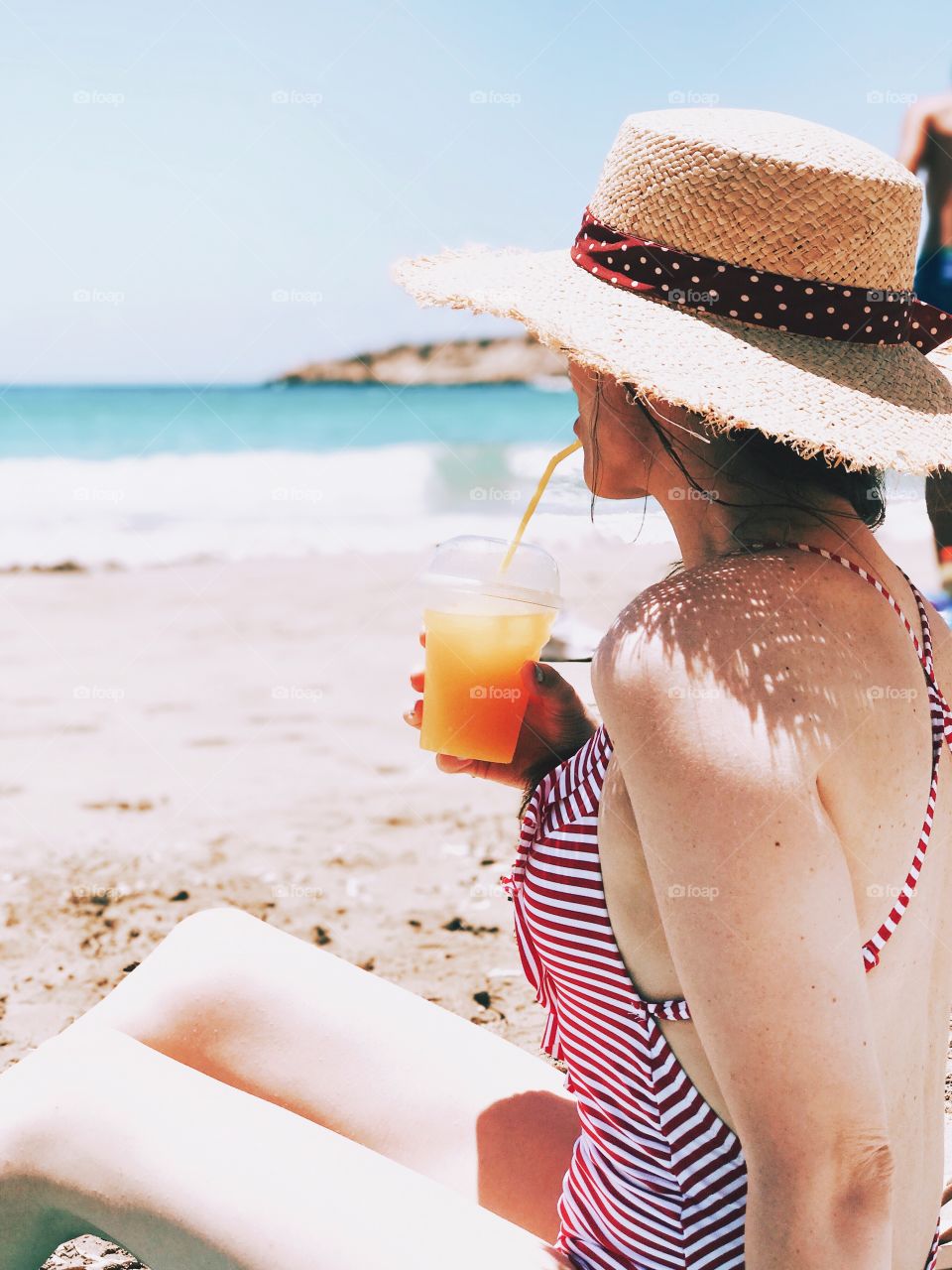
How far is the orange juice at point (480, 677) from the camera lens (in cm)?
169

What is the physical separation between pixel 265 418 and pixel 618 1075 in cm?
2533

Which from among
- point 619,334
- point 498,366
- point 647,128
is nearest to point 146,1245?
point 619,334

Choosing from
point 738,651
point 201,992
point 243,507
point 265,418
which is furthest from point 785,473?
point 265,418

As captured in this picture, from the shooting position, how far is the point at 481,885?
131 inches

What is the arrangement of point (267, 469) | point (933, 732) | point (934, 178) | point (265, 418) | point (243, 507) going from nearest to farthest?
point (933, 732) < point (934, 178) < point (243, 507) < point (267, 469) < point (265, 418)

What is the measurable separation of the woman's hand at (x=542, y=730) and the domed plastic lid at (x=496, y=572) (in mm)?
105

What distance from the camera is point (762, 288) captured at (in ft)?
3.91

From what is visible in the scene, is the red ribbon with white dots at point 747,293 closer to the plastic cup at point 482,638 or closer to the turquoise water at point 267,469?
the turquoise water at point 267,469

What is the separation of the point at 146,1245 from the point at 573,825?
59 centimetres

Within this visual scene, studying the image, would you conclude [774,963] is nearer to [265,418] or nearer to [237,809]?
[237,809]

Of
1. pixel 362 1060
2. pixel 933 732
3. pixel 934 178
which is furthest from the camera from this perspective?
pixel 934 178

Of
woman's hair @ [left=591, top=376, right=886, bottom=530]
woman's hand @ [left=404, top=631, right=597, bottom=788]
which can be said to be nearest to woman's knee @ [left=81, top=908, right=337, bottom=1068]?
woman's hand @ [left=404, top=631, right=597, bottom=788]

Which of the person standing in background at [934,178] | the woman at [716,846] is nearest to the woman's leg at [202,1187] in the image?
the woman at [716,846]

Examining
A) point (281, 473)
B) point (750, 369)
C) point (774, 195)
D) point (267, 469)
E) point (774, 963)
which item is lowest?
point (267, 469)
